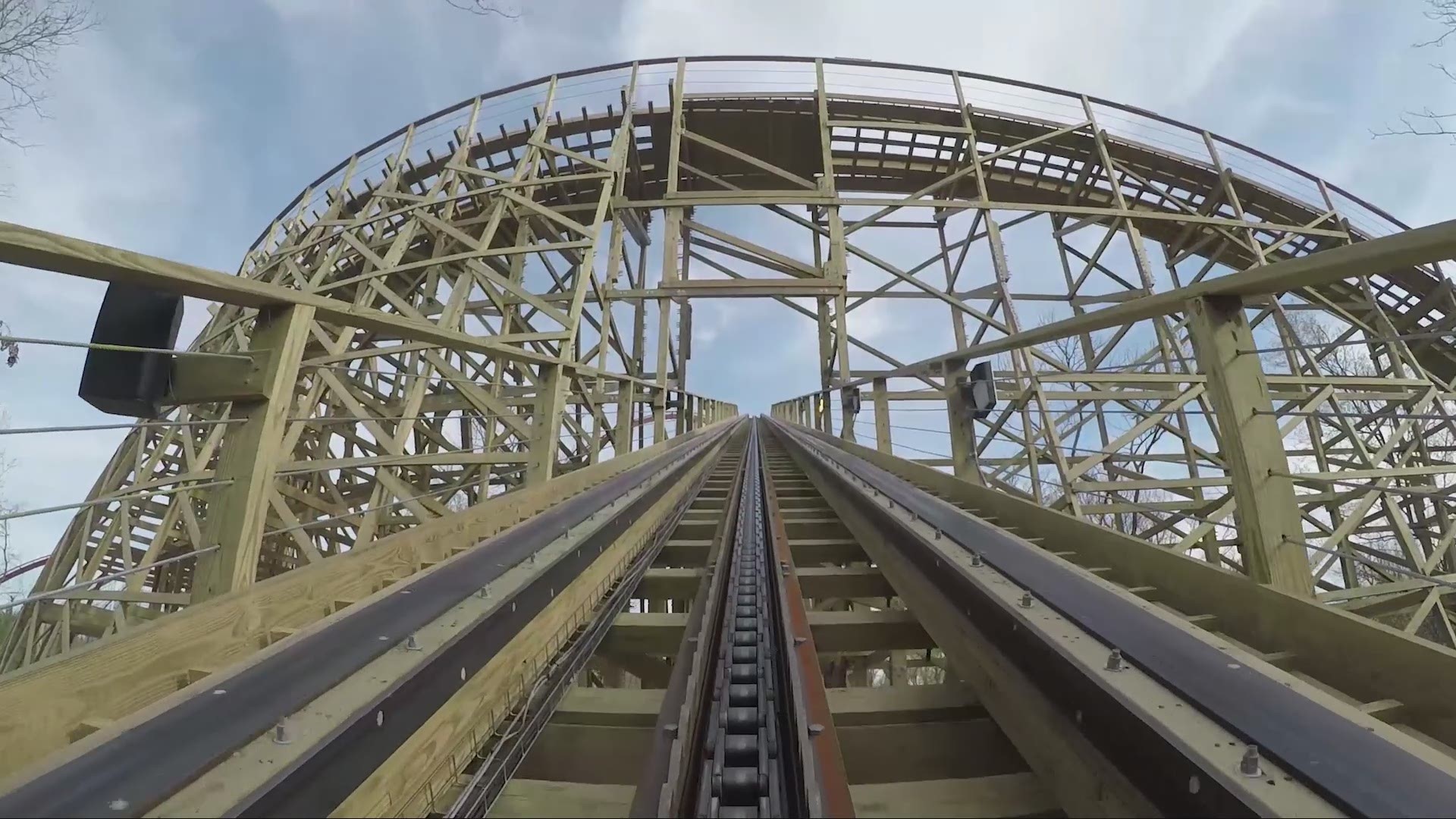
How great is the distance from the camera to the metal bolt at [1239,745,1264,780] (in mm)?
833

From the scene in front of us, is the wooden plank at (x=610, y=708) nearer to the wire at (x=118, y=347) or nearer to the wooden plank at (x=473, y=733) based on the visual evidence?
the wooden plank at (x=473, y=733)

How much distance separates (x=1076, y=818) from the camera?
1.04 m

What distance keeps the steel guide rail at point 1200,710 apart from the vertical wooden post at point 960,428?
181 cm

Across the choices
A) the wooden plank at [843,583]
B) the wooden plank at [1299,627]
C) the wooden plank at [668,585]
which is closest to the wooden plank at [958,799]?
the wooden plank at [1299,627]

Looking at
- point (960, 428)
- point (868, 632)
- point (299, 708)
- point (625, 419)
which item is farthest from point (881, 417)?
point (299, 708)

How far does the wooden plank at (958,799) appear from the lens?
1.07m

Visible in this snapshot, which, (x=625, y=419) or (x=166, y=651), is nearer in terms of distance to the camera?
(x=166, y=651)

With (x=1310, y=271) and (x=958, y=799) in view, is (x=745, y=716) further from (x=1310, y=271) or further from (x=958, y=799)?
(x=1310, y=271)

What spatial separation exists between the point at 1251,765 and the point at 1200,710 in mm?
180

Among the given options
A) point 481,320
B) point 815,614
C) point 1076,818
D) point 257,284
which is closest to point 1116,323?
point 815,614

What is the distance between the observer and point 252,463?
5.35 ft

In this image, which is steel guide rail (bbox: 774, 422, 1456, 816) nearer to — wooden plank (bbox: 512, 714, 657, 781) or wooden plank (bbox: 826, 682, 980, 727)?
wooden plank (bbox: 826, 682, 980, 727)

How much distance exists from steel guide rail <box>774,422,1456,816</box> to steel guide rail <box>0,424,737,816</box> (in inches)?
49.3

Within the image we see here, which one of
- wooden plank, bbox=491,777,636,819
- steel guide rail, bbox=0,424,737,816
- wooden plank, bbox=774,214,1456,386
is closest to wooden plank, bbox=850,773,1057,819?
wooden plank, bbox=491,777,636,819
